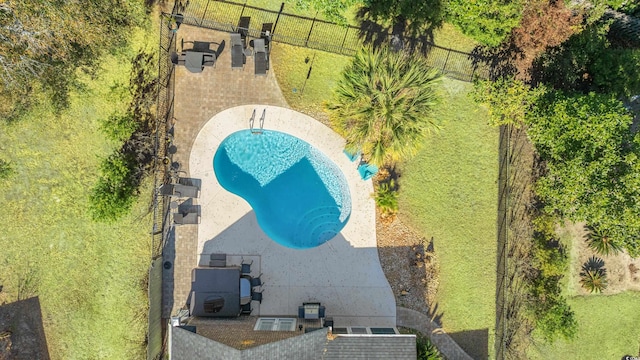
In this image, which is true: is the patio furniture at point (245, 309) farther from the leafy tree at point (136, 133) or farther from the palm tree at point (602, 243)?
the palm tree at point (602, 243)

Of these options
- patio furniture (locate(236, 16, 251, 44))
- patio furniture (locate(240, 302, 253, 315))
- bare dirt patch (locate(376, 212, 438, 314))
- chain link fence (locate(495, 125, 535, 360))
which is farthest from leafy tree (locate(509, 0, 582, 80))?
patio furniture (locate(240, 302, 253, 315))

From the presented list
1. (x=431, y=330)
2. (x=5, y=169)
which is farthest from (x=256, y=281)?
(x=5, y=169)

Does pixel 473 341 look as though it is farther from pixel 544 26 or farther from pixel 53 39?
pixel 53 39

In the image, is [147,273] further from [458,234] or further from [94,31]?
[458,234]

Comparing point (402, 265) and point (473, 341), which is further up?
point (402, 265)

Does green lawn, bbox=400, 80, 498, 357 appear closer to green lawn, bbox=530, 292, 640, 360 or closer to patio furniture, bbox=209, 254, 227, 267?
green lawn, bbox=530, 292, 640, 360

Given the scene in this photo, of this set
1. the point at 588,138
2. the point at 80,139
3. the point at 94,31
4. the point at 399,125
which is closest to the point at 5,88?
the point at 80,139
